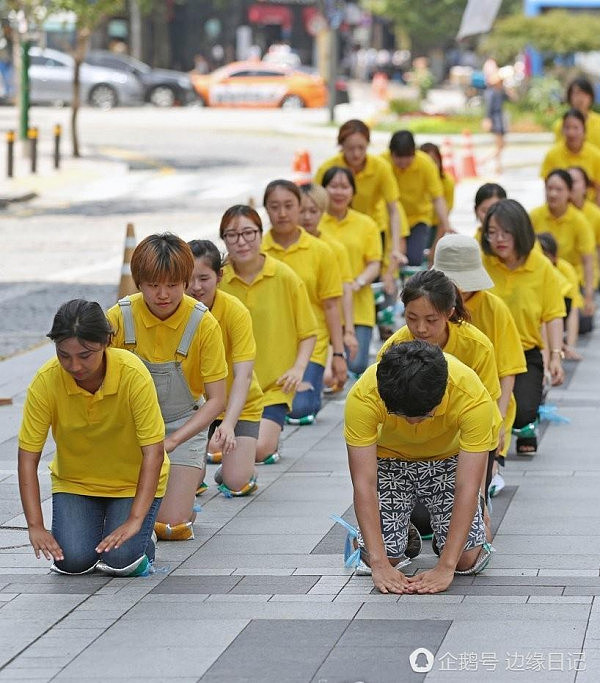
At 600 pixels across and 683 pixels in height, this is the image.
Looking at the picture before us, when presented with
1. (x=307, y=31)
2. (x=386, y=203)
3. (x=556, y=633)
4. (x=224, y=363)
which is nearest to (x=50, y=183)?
(x=386, y=203)

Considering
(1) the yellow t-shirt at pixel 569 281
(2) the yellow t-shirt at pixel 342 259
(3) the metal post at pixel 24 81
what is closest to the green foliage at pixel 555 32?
(3) the metal post at pixel 24 81

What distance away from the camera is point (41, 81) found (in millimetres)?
44188

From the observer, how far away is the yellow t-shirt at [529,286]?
358 inches

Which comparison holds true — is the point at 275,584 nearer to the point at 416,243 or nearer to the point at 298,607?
the point at 298,607

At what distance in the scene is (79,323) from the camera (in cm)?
621

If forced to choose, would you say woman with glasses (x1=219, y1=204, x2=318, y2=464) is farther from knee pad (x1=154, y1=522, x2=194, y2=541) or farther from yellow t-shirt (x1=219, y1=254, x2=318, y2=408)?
knee pad (x1=154, y1=522, x2=194, y2=541)

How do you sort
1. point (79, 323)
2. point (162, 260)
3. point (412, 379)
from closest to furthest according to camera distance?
point (412, 379) < point (79, 323) < point (162, 260)

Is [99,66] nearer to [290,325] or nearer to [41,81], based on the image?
[41,81]

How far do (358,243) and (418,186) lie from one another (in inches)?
111

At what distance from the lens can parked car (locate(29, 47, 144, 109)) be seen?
145ft

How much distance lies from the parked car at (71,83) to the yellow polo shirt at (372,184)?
3179 centimetres

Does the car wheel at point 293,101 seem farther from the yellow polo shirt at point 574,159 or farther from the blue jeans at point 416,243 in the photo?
the blue jeans at point 416,243

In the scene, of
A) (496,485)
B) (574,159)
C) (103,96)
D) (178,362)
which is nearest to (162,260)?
(178,362)

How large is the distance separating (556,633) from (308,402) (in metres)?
4.52
